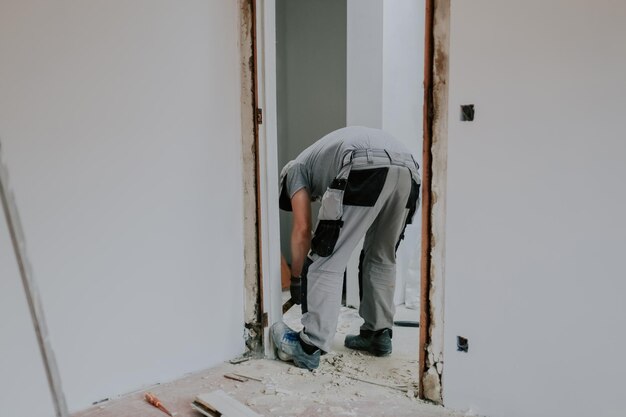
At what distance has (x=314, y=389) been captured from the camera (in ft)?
6.57

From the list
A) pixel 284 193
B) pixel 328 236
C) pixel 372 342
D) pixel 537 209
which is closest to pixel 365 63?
pixel 284 193

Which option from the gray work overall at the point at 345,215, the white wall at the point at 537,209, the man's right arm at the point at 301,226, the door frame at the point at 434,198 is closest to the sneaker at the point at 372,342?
the gray work overall at the point at 345,215

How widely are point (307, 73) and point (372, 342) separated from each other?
7.64 ft

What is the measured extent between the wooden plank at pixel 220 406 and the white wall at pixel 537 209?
752mm

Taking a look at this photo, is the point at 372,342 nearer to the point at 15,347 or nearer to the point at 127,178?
the point at 127,178

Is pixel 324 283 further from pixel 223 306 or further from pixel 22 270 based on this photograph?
pixel 22 270

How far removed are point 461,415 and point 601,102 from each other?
110cm

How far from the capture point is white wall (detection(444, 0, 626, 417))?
4.42 ft

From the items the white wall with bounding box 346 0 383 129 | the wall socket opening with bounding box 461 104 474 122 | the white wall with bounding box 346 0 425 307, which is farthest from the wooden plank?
the white wall with bounding box 346 0 383 129

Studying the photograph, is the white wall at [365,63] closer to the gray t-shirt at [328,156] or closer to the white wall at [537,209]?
the gray t-shirt at [328,156]

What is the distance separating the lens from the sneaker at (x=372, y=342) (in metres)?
2.40

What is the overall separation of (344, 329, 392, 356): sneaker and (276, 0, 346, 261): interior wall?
1549mm

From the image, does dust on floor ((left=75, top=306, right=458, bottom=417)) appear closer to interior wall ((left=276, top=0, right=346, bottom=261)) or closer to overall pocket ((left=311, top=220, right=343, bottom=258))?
overall pocket ((left=311, top=220, right=343, bottom=258))

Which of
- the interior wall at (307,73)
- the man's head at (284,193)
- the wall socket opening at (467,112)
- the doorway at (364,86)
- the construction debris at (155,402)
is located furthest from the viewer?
the interior wall at (307,73)
